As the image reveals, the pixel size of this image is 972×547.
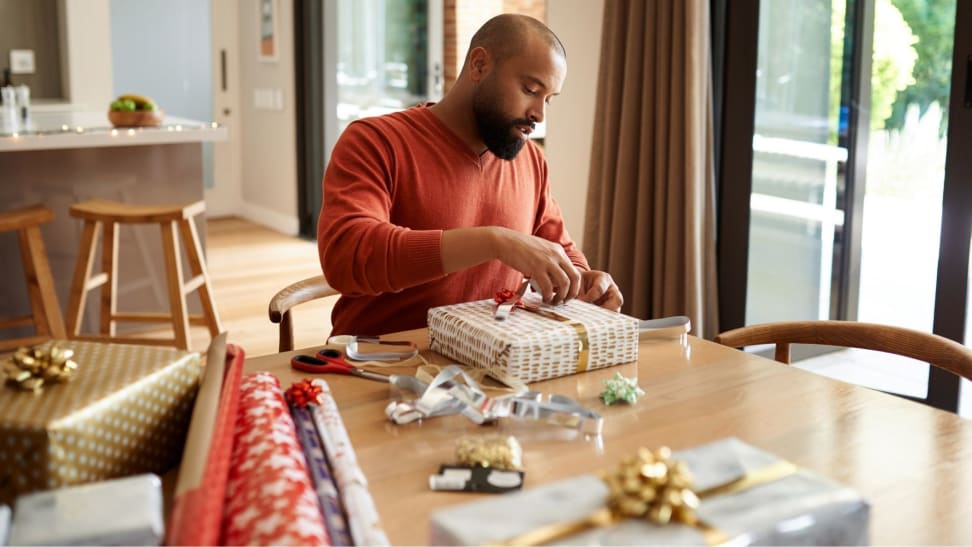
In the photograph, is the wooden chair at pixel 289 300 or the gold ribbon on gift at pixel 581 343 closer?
the gold ribbon on gift at pixel 581 343

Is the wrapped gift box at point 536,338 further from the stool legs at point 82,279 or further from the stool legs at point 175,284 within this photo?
the stool legs at point 82,279

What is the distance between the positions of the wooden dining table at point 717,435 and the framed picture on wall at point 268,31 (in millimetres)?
5140

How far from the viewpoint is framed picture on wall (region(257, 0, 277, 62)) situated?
632 centimetres

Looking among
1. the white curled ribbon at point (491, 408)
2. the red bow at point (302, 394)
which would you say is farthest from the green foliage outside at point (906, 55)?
the red bow at point (302, 394)

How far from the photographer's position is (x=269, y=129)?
662 cm

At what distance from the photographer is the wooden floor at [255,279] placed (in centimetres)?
441

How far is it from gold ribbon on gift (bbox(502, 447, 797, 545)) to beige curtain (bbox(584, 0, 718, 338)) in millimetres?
2694

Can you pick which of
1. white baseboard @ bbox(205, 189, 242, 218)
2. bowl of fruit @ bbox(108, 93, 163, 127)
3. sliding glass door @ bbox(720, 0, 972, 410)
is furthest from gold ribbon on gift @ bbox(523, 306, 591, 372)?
white baseboard @ bbox(205, 189, 242, 218)

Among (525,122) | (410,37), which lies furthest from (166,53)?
(525,122)

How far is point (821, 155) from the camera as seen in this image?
3430 mm

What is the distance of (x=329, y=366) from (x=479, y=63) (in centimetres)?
82

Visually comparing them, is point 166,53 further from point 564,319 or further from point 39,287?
point 564,319

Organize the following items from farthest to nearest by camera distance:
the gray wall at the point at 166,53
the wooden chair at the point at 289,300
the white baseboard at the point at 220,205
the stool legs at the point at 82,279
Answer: the white baseboard at the point at 220,205
the gray wall at the point at 166,53
the stool legs at the point at 82,279
the wooden chair at the point at 289,300

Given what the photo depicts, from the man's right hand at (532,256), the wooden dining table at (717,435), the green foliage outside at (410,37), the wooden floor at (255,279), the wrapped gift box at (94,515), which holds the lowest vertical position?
the wooden floor at (255,279)
